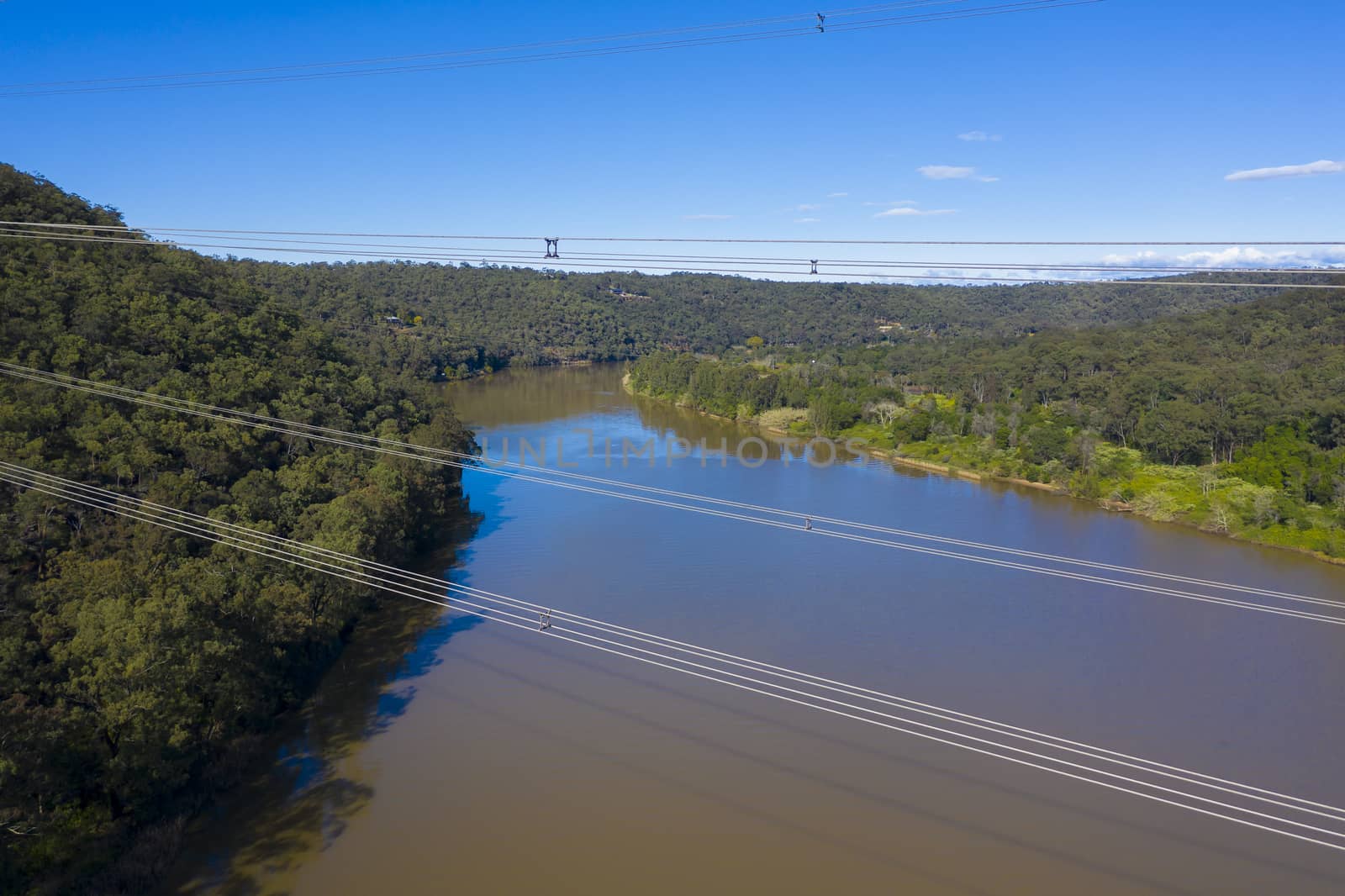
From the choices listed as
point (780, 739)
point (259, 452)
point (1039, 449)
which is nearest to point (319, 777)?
point (780, 739)

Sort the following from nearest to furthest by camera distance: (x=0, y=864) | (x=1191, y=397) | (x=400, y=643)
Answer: (x=0, y=864), (x=400, y=643), (x=1191, y=397)

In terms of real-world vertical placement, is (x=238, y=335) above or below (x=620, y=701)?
above

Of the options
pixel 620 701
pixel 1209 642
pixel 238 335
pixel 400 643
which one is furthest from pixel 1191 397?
pixel 238 335

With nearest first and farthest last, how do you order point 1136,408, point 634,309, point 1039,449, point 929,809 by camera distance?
point 929,809
point 1039,449
point 1136,408
point 634,309

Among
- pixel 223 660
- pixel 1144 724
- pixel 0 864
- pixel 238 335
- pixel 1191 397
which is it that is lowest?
pixel 1144 724

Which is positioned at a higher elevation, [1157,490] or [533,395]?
[533,395]

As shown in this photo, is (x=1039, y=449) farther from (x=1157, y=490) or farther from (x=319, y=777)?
(x=319, y=777)

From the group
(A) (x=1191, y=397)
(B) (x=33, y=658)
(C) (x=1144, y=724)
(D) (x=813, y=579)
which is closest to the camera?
(B) (x=33, y=658)

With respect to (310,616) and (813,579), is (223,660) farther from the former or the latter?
(813,579)
